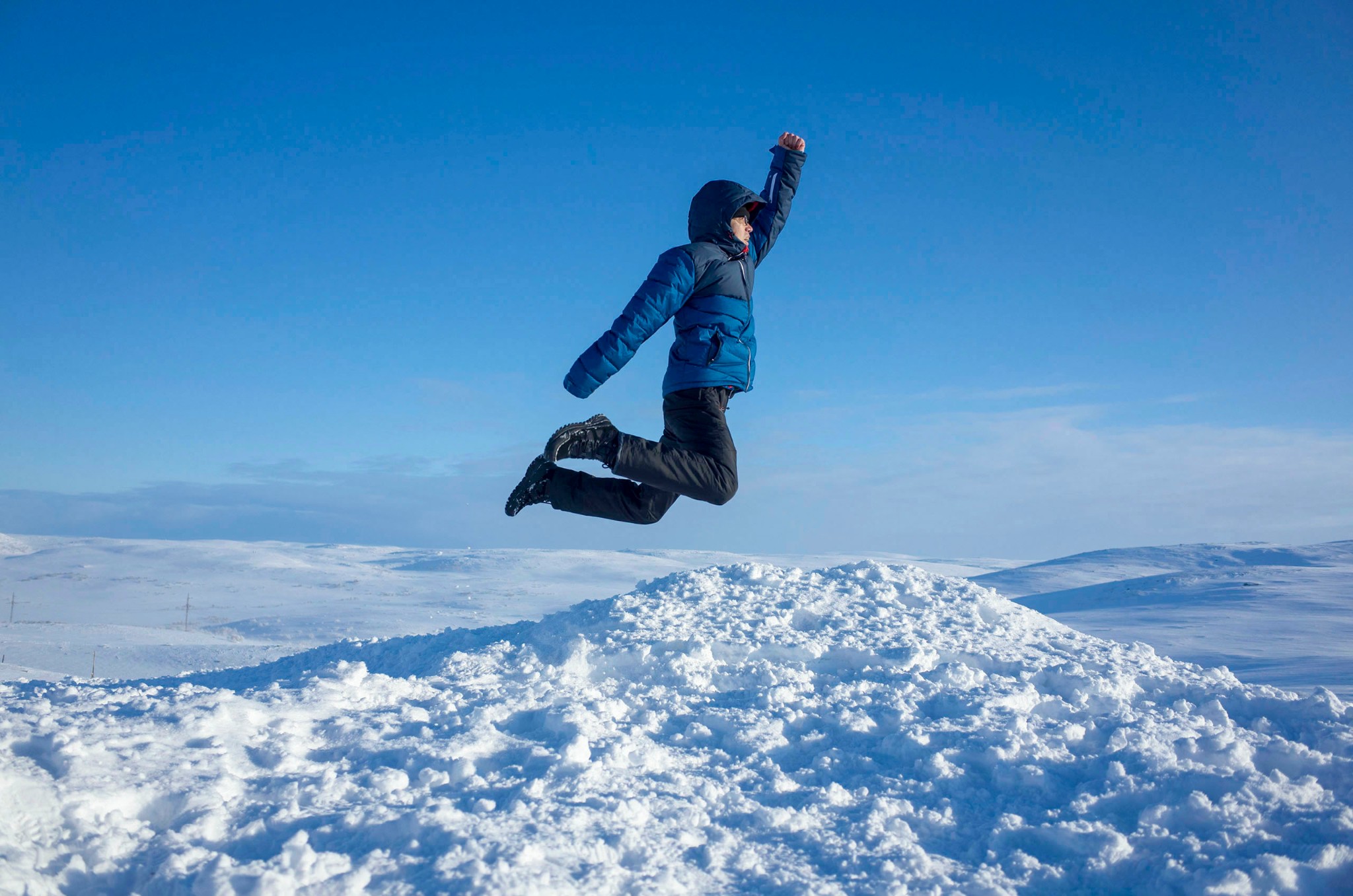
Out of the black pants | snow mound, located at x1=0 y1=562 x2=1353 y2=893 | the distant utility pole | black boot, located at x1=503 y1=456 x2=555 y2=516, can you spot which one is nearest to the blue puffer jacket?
the black pants

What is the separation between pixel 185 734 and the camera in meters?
3.17

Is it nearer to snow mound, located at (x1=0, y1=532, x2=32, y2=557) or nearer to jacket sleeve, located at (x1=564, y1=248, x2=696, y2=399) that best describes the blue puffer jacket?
jacket sleeve, located at (x1=564, y1=248, x2=696, y2=399)

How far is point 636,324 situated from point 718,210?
32.6 inches

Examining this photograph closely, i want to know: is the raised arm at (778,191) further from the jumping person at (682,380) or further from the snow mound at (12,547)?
the snow mound at (12,547)

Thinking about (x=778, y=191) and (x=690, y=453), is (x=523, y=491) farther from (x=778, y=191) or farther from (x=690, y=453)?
(x=778, y=191)

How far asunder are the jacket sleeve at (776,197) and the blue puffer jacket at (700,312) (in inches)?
6.3

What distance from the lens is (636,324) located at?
377cm

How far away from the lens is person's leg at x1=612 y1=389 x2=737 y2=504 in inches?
148

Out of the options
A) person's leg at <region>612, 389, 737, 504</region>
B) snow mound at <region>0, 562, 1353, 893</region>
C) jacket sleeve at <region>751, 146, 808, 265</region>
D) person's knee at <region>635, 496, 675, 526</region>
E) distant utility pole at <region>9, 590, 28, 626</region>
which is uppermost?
jacket sleeve at <region>751, 146, 808, 265</region>

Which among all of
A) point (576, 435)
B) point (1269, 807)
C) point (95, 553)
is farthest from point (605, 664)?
point (95, 553)

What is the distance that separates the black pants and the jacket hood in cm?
79

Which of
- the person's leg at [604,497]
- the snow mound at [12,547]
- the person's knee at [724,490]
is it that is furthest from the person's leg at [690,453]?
the snow mound at [12,547]

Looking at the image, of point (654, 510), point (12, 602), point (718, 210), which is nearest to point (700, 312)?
point (718, 210)

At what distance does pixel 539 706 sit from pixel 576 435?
4.45ft
